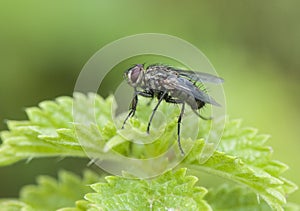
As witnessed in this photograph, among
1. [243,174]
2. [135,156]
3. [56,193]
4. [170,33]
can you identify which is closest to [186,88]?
[135,156]

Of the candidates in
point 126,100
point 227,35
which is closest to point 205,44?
point 227,35

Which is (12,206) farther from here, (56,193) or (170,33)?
(170,33)

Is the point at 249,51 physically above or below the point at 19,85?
above

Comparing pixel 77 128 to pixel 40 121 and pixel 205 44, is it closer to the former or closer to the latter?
pixel 40 121

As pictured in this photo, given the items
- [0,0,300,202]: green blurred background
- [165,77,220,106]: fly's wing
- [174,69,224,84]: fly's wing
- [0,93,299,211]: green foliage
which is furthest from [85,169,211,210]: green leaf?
[0,0,300,202]: green blurred background

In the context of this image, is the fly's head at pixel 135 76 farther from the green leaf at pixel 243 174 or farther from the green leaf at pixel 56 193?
the green leaf at pixel 56 193

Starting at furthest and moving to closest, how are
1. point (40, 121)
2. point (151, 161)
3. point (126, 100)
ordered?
point (126, 100) → point (40, 121) → point (151, 161)
